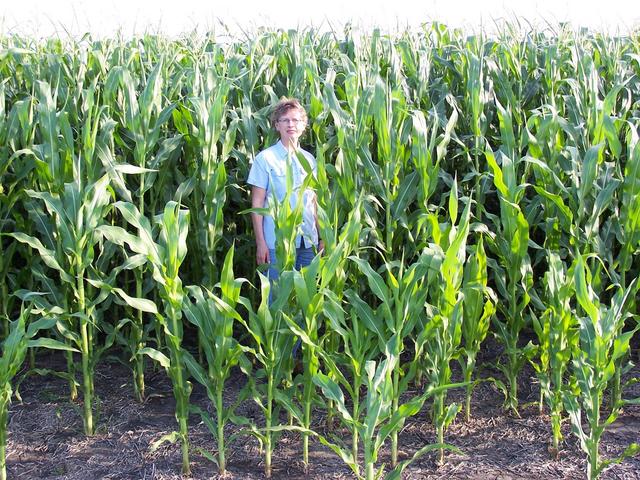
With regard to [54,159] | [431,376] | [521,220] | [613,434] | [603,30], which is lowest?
[613,434]

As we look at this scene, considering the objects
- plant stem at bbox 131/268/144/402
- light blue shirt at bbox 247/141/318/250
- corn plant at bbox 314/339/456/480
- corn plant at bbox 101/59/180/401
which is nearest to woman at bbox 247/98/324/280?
light blue shirt at bbox 247/141/318/250

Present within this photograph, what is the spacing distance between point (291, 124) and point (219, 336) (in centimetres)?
144

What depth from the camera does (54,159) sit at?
456 cm

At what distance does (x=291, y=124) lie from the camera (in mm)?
4695

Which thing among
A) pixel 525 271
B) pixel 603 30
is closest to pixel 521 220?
pixel 525 271

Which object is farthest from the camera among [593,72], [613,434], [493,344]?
[493,344]

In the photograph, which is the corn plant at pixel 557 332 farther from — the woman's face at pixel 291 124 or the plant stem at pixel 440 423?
the woman's face at pixel 291 124

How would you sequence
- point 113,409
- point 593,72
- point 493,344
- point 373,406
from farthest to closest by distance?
1. point 493,344
2. point 593,72
3. point 113,409
4. point 373,406

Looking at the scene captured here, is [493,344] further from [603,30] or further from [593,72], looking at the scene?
[603,30]

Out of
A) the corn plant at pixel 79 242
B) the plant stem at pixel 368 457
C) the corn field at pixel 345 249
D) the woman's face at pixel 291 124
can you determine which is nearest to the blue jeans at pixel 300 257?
the corn field at pixel 345 249

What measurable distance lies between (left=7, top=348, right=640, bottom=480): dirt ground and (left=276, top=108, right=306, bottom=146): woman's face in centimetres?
156

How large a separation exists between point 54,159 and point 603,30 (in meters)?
4.78

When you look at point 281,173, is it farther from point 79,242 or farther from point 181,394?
point 181,394

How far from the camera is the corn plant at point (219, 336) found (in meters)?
3.76
